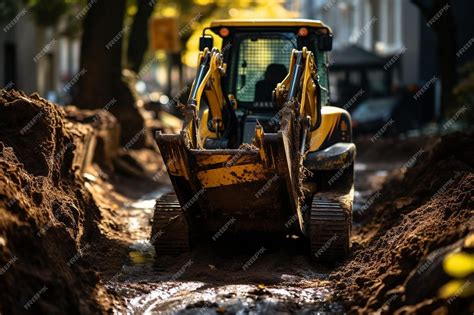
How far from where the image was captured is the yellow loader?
10.7 meters

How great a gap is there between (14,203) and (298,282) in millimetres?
3254

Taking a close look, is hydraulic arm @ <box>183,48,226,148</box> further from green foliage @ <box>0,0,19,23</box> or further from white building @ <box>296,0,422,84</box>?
white building @ <box>296,0,422,84</box>

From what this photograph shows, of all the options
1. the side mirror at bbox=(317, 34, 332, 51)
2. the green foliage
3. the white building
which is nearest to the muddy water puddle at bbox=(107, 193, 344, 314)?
the side mirror at bbox=(317, 34, 332, 51)

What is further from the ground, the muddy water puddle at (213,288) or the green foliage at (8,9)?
the muddy water puddle at (213,288)

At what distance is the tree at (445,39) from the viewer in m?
23.8

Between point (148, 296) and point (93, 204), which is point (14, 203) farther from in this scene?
point (93, 204)

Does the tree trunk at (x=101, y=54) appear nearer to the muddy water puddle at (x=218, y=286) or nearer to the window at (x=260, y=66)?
the window at (x=260, y=66)

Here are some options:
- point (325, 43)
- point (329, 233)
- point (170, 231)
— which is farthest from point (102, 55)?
point (329, 233)

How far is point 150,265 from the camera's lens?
11.4 m

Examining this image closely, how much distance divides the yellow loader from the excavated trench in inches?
17.6

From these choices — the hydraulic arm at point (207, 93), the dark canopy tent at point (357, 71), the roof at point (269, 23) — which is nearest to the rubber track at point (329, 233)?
the hydraulic arm at point (207, 93)

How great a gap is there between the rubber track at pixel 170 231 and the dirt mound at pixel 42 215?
34.2 inches

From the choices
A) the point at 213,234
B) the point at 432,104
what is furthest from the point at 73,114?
the point at 432,104

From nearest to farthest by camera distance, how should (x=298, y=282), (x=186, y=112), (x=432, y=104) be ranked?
(x=298, y=282), (x=186, y=112), (x=432, y=104)
